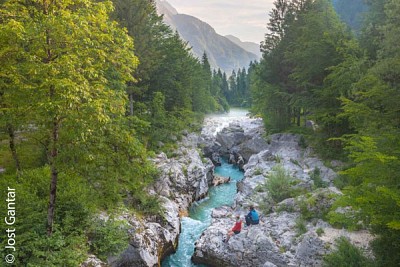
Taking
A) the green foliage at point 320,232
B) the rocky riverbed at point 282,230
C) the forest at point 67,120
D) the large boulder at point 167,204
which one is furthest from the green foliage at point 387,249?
the large boulder at point 167,204

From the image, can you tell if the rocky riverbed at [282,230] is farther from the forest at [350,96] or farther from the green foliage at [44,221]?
the green foliage at [44,221]

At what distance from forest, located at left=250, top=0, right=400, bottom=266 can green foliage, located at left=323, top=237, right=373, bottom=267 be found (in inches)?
27.6

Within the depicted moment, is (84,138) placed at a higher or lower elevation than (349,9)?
lower

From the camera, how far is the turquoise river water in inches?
638

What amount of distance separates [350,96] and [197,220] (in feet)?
46.8

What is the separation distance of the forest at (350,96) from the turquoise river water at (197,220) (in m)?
8.38

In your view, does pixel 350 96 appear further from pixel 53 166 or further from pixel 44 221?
pixel 44 221

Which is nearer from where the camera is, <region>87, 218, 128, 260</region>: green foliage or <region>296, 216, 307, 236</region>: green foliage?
<region>87, 218, 128, 260</region>: green foliage

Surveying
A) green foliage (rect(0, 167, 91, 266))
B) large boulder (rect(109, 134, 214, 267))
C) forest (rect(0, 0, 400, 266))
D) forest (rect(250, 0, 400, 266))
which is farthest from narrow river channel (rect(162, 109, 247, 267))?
forest (rect(250, 0, 400, 266))

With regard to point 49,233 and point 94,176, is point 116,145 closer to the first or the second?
point 94,176

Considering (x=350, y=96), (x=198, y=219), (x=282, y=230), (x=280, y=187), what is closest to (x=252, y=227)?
(x=282, y=230)

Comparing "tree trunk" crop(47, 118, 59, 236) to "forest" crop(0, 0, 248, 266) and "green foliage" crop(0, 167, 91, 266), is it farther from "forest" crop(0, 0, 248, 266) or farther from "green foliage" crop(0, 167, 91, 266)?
"green foliage" crop(0, 167, 91, 266)

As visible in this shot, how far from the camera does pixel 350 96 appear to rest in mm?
21016

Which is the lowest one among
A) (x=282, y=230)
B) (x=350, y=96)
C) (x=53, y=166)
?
(x=282, y=230)
